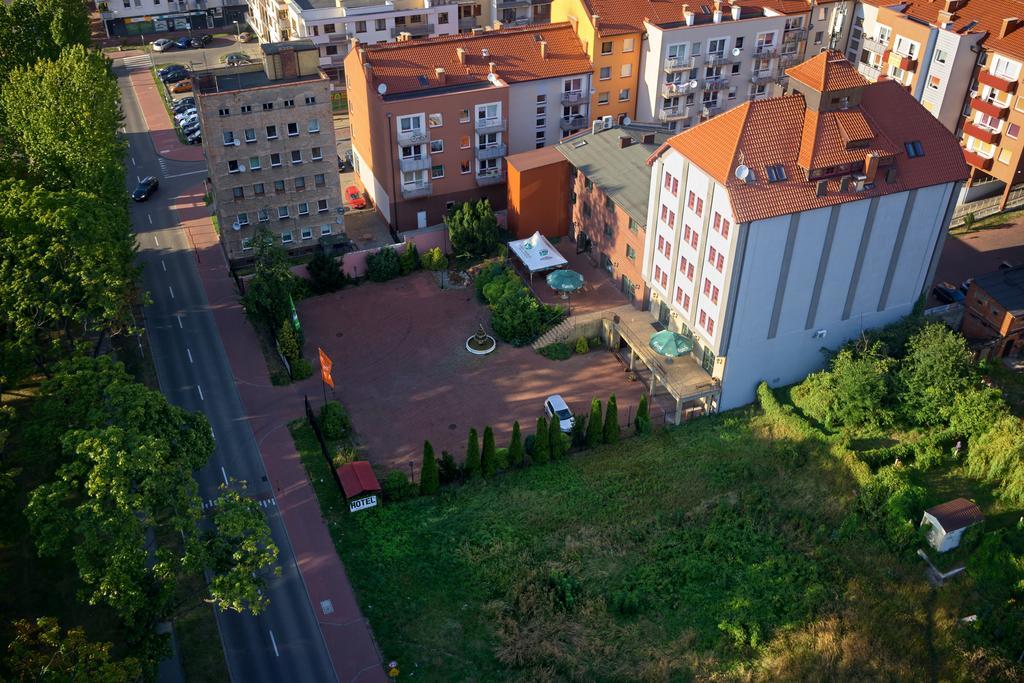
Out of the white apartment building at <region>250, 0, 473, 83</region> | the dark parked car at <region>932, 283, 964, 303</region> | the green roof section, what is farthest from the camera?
the white apartment building at <region>250, 0, 473, 83</region>

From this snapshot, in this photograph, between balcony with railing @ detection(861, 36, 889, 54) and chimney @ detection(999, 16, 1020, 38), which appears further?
balcony with railing @ detection(861, 36, 889, 54)

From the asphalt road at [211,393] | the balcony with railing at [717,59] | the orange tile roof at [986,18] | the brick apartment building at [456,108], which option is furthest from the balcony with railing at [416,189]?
the orange tile roof at [986,18]

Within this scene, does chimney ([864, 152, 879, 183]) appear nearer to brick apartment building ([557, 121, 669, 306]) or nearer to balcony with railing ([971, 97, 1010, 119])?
brick apartment building ([557, 121, 669, 306])

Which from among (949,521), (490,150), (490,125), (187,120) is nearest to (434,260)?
(490,150)

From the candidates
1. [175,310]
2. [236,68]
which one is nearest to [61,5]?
[236,68]

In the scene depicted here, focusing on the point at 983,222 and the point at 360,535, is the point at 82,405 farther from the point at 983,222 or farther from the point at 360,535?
the point at 983,222

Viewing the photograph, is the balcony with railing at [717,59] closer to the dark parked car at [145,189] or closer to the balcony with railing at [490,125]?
the balcony with railing at [490,125]

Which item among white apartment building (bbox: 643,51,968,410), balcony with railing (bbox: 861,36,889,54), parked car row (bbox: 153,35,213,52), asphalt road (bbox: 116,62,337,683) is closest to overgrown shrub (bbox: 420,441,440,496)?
asphalt road (bbox: 116,62,337,683)

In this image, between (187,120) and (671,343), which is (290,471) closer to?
(671,343)
